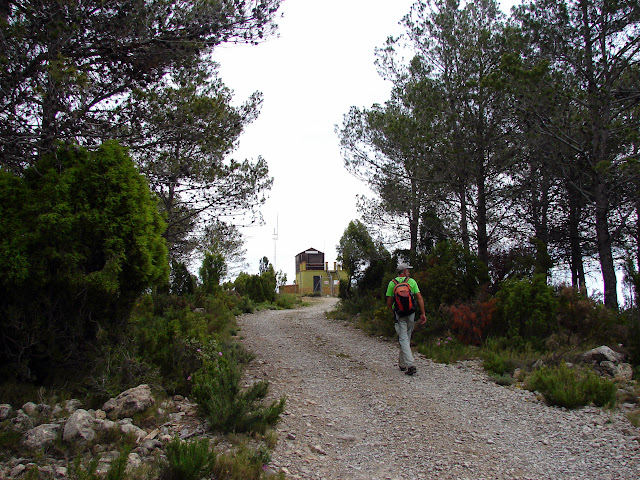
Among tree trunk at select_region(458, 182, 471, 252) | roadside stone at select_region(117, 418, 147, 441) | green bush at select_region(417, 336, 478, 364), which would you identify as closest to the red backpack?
green bush at select_region(417, 336, 478, 364)

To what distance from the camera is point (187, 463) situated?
10.1ft

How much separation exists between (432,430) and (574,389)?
1963mm

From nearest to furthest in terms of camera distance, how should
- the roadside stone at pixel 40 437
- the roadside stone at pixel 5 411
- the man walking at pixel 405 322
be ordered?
1. the roadside stone at pixel 40 437
2. the roadside stone at pixel 5 411
3. the man walking at pixel 405 322

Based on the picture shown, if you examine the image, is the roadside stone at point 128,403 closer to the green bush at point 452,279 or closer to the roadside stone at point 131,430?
the roadside stone at point 131,430

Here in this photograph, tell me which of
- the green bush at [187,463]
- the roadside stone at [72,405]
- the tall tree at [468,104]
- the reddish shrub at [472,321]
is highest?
the tall tree at [468,104]

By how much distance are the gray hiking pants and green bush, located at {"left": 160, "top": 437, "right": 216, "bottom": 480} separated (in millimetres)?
4165

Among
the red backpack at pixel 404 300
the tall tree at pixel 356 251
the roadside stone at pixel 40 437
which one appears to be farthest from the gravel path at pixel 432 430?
the tall tree at pixel 356 251

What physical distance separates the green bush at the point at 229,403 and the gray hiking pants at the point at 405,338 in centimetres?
263

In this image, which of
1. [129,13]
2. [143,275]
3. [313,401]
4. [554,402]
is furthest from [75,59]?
[554,402]

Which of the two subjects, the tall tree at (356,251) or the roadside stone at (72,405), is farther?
the tall tree at (356,251)

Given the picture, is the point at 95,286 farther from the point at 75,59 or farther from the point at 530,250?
the point at 530,250

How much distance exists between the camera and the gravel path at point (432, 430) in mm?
3627

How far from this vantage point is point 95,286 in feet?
16.1

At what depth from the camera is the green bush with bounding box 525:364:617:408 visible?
4930 millimetres
